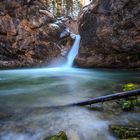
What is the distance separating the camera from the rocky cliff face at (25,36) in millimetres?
24281

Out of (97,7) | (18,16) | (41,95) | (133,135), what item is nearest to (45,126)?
(133,135)

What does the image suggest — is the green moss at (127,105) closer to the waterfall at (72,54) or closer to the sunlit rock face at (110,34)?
the sunlit rock face at (110,34)

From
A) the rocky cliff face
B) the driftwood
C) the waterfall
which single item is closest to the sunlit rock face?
the waterfall

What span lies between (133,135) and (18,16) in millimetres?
21957

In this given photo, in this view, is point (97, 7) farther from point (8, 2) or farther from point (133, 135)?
point (133, 135)

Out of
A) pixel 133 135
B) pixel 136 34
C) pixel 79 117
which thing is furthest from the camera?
pixel 136 34

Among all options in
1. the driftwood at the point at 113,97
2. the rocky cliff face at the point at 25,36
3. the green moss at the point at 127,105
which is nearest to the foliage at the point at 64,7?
the rocky cliff face at the point at 25,36

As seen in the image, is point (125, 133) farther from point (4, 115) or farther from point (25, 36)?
point (25, 36)

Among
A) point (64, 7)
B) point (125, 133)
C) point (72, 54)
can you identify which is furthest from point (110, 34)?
point (64, 7)

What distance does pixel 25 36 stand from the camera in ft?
80.8

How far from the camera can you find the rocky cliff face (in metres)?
24.3

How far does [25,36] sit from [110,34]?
30.8 feet

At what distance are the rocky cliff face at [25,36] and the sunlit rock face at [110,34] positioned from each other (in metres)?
4.01

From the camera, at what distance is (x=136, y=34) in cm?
1966
